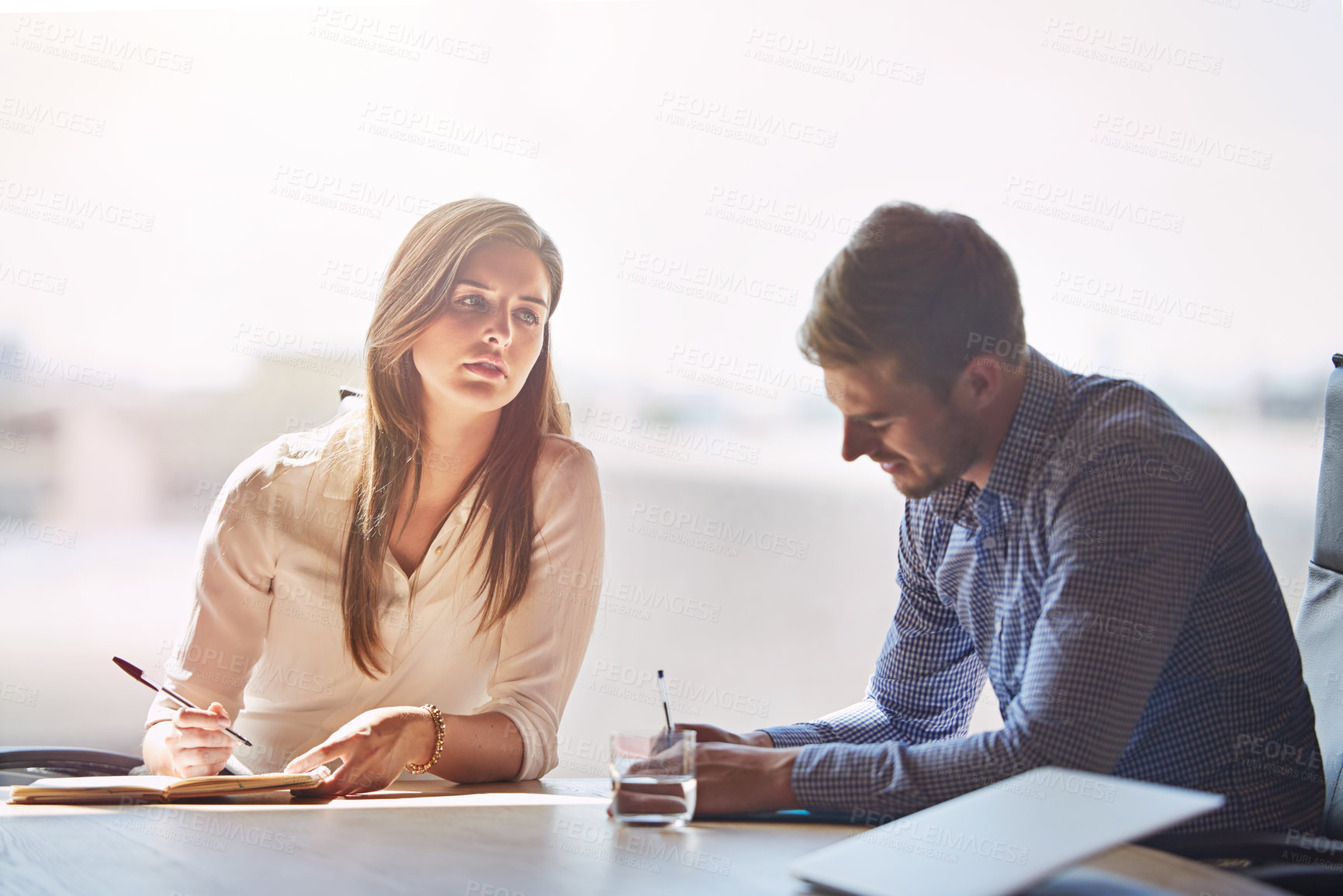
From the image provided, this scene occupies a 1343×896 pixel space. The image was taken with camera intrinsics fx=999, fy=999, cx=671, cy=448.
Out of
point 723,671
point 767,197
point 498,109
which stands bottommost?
point 723,671

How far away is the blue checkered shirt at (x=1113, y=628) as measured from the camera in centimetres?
101

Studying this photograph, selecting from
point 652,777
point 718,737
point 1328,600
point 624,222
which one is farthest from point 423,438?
point 1328,600

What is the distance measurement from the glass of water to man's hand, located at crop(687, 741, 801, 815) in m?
0.04

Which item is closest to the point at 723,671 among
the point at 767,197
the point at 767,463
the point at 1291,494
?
the point at 767,463

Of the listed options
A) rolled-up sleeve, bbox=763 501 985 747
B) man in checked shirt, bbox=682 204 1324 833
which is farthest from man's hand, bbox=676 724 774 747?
rolled-up sleeve, bbox=763 501 985 747

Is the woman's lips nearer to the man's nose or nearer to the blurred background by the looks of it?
the man's nose

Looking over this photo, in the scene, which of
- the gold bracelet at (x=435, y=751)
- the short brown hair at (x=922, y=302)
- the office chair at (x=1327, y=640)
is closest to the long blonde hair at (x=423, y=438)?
the gold bracelet at (x=435, y=751)

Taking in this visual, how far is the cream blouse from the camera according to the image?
154cm

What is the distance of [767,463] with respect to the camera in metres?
2.84

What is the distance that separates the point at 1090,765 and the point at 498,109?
222 cm

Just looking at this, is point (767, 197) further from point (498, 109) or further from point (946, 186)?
point (498, 109)

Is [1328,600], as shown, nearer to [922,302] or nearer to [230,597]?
[922,302]

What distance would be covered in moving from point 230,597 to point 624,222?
5.02 feet

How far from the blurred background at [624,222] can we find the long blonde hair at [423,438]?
2.99ft
